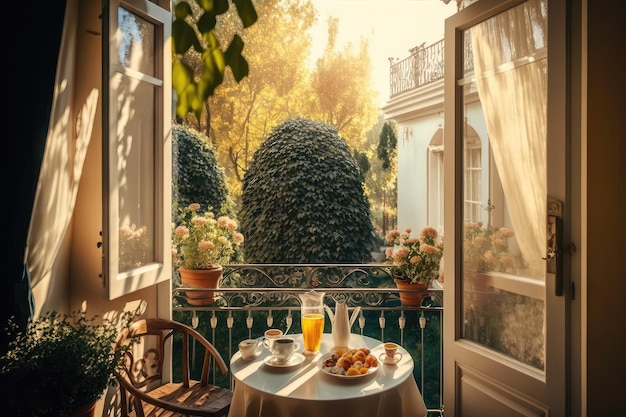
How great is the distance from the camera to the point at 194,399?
2357mm

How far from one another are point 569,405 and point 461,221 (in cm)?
93

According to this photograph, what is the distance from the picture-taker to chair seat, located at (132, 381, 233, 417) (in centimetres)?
221

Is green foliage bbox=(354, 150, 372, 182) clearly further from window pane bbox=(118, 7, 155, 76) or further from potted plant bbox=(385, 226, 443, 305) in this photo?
window pane bbox=(118, 7, 155, 76)

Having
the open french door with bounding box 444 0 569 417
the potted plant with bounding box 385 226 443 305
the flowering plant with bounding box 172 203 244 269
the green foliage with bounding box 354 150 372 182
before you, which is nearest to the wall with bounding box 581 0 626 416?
the open french door with bounding box 444 0 569 417

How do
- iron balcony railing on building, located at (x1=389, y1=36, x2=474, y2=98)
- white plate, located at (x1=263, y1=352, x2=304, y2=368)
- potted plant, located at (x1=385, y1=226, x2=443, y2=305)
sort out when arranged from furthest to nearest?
iron balcony railing on building, located at (x1=389, y1=36, x2=474, y2=98) → potted plant, located at (x1=385, y1=226, x2=443, y2=305) → white plate, located at (x1=263, y1=352, x2=304, y2=368)

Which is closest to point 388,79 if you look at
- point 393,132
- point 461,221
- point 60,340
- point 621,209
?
point 393,132

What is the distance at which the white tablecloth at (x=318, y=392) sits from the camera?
1752mm

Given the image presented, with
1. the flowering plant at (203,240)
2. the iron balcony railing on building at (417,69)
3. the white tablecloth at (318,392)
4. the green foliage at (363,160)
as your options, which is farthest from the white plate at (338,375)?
the green foliage at (363,160)

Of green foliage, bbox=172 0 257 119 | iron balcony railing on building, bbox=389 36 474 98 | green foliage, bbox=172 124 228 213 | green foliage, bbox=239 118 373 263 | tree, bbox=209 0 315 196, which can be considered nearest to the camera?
green foliage, bbox=172 0 257 119

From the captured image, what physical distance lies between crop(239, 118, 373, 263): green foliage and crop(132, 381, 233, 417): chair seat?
363 cm

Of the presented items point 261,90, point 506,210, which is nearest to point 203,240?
point 506,210

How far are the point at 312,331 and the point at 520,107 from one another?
4.53ft

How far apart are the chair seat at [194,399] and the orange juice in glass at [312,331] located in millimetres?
497

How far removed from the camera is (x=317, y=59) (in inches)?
444
